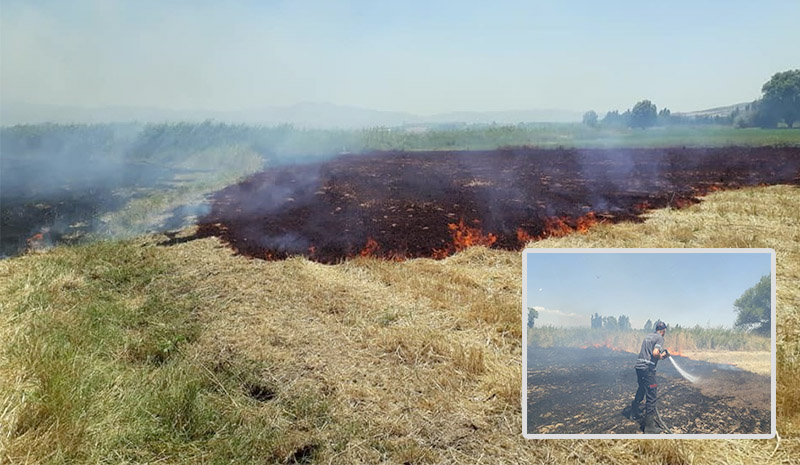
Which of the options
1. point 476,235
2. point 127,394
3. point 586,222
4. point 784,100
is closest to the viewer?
point 127,394

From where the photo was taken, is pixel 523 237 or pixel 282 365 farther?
pixel 523 237

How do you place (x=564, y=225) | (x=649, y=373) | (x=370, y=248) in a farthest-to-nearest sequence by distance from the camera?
(x=564, y=225)
(x=370, y=248)
(x=649, y=373)

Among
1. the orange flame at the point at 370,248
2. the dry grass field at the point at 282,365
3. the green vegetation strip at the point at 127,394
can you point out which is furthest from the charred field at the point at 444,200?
the green vegetation strip at the point at 127,394

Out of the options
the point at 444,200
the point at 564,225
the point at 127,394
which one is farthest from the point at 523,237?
the point at 127,394

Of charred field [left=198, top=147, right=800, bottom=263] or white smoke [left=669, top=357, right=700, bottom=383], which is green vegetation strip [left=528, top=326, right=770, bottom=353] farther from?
charred field [left=198, top=147, right=800, bottom=263]

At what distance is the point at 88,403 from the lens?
3883 millimetres

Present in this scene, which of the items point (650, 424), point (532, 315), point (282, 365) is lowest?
point (282, 365)

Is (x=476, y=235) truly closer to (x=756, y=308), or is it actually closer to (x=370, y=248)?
(x=370, y=248)

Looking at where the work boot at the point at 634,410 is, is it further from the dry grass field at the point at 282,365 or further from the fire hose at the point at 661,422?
the dry grass field at the point at 282,365

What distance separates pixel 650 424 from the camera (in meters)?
2.27

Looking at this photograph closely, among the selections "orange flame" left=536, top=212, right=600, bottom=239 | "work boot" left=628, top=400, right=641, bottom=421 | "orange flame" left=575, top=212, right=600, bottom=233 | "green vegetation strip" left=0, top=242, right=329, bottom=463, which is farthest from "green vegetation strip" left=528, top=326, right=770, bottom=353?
"orange flame" left=575, top=212, right=600, bottom=233

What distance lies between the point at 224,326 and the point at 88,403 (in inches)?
82.5

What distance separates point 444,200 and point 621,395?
1085cm

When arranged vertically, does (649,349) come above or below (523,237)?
above
